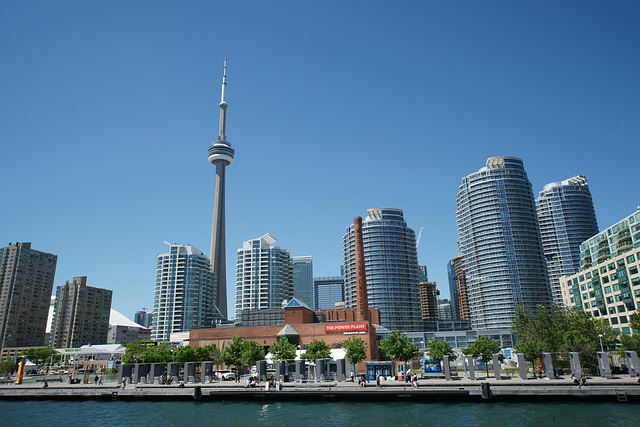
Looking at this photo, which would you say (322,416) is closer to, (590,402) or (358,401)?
(358,401)

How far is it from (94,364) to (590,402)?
153306 mm

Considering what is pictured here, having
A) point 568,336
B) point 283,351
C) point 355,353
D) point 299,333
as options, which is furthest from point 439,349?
point 299,333

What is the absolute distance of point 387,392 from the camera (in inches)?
2087

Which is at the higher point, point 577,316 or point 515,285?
point 515,285

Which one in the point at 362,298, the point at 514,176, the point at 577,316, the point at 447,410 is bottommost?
the point at 447,410

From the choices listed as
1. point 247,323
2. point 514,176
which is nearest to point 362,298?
point 247,323

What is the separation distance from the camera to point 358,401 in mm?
53156

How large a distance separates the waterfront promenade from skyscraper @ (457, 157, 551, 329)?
130 metres

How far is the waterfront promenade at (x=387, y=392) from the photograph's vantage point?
4753 centimetres

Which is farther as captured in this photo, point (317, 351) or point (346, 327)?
point (346, 327)

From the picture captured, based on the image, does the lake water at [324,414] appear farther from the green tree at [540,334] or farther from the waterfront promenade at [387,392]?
the green tree at [540,334]

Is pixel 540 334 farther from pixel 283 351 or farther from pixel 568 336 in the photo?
pixel 283 351

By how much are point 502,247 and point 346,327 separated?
4314 inches

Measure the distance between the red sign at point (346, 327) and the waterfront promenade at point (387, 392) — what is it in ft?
132
